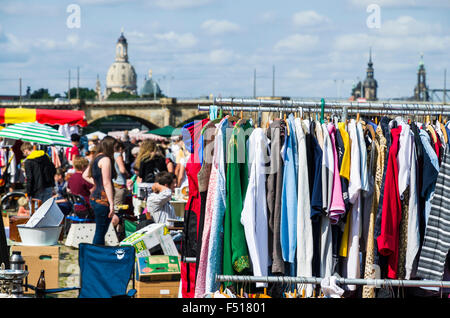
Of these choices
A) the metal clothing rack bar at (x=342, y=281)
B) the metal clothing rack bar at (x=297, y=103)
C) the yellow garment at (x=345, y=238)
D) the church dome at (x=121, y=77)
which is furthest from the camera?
the church dome at (x=121, y=77)

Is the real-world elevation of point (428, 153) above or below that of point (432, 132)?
below

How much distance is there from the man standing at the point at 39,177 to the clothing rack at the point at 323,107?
563 cm

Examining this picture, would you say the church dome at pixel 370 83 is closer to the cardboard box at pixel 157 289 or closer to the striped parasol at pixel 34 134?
the striped parasol at pixel 34 134

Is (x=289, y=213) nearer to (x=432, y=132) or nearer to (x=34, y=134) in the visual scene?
(x=432, y=132)

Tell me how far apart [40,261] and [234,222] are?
267cm

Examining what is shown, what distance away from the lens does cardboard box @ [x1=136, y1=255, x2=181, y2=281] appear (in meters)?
5.86

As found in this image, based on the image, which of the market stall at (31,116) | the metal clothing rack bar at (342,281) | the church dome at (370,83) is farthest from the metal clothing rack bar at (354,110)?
the church dome at (370,83)

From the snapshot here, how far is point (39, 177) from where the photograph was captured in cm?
995

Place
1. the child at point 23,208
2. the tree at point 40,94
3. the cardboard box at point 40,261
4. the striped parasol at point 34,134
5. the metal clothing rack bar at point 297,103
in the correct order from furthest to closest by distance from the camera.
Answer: the tree at point 40,94 → the striped parasol at point 34,134 → the child at point 23,208 → the cardboard box at point 40,261 → the metal clothing rack bar at point 297,103

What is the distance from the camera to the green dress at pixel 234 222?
4.25 m

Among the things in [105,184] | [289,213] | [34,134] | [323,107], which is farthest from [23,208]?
[289,213]
